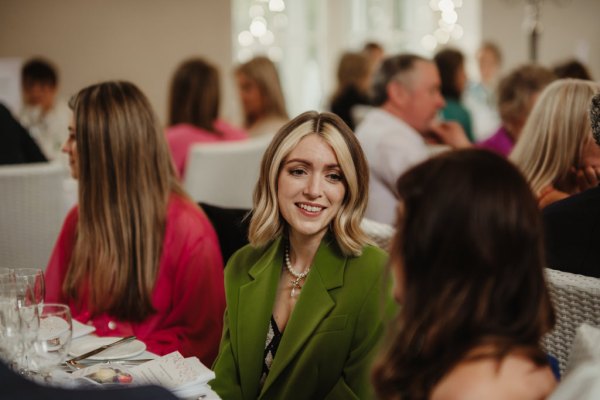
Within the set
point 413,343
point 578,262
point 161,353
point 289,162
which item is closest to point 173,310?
point 161,353

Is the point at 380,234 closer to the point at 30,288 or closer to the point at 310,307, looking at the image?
the point at 310,307

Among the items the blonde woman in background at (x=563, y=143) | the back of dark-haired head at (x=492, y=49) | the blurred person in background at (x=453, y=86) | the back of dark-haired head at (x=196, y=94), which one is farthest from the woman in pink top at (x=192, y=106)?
the back of dark-haired head at (x=492, y=49)

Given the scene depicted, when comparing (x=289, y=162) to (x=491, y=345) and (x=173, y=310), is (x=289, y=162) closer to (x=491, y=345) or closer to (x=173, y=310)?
(x=173, y=310)

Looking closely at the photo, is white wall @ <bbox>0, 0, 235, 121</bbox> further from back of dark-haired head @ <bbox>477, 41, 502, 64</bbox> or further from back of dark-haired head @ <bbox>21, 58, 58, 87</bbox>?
back of dark-haired head @ <bbox>477, 41, 502, 64</bbox>

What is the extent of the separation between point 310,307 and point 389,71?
8.01 ft

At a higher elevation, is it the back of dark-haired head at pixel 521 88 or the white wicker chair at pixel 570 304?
the back of dark-haired head at pixel 521 88

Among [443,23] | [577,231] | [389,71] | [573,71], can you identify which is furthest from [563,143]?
[443,23]

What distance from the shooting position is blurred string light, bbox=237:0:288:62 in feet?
28.2

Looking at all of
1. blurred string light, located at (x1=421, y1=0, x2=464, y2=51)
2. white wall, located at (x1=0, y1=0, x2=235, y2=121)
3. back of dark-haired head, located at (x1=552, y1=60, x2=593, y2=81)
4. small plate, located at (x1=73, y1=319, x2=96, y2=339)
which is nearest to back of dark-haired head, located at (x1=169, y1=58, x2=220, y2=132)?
white wall, located at (x1=0, y1=0, x2=235, y2=121)

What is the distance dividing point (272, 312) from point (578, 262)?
86cm

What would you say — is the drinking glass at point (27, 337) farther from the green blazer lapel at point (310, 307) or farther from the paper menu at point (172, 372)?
the green blazer lapel at point (310, 307)

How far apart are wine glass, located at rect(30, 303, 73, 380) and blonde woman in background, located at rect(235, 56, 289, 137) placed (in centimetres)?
366

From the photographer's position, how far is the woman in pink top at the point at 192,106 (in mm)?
4797

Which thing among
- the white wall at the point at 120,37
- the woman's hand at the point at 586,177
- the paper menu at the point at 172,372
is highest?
the white wall at the point at 120,37
